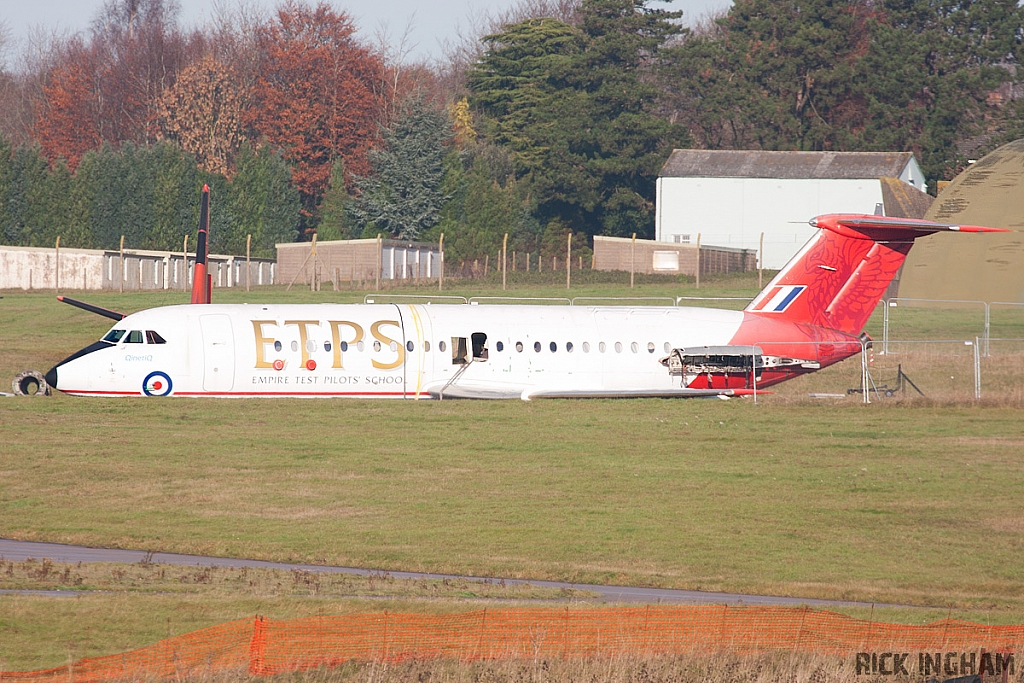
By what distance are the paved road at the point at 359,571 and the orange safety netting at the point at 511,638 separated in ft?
4.03

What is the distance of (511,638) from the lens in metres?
14.7

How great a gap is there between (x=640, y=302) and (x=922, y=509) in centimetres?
3970

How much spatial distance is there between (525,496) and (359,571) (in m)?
6.67

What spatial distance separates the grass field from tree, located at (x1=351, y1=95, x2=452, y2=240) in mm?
64505

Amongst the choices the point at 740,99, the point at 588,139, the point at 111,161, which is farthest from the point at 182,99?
the point at 740,99

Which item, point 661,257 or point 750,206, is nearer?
point 661,257

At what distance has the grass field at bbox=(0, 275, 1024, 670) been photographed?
18516 mm

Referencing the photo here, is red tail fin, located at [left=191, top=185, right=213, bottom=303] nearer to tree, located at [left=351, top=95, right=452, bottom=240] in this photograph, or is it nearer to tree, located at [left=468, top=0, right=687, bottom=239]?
tree, located at [left=351, top=95, right=452, bottom=240]

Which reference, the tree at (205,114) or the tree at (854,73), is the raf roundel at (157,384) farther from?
the tree at (205,114)

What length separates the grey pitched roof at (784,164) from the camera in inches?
3696

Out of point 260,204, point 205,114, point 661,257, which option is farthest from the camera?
point 205,114

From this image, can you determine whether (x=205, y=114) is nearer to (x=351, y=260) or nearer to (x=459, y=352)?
(x=351, y=260)

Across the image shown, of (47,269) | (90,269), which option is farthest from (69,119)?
(90,269)

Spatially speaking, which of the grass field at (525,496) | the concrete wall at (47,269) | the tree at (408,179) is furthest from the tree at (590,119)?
the grass field at (525,496)
